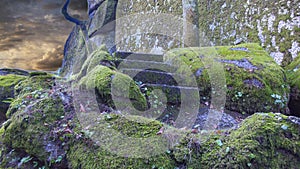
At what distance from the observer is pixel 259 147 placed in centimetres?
223

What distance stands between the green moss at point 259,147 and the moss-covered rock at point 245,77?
176cm

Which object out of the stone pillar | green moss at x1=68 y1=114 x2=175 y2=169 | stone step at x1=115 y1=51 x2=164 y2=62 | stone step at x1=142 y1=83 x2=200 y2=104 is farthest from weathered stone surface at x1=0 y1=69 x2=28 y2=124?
the stone pillar

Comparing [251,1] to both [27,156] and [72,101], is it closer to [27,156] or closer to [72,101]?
[72,101]

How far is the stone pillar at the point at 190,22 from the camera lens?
6.34 meters

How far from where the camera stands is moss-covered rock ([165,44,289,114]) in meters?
4.14

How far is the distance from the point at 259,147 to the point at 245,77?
2.32m

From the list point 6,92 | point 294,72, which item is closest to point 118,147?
point 294,72

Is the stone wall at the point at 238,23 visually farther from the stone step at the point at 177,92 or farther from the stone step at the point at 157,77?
the stone step at the point at 177,92

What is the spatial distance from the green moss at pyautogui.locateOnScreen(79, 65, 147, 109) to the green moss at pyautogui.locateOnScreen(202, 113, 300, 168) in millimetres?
1490

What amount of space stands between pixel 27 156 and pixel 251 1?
245 inches

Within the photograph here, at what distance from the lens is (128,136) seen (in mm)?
2527

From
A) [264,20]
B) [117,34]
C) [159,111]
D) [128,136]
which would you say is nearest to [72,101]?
[128,136]

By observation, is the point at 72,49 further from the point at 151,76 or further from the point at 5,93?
the point at 151,76

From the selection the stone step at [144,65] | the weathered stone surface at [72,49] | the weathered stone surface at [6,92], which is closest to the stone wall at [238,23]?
the stone step at [144,65]
